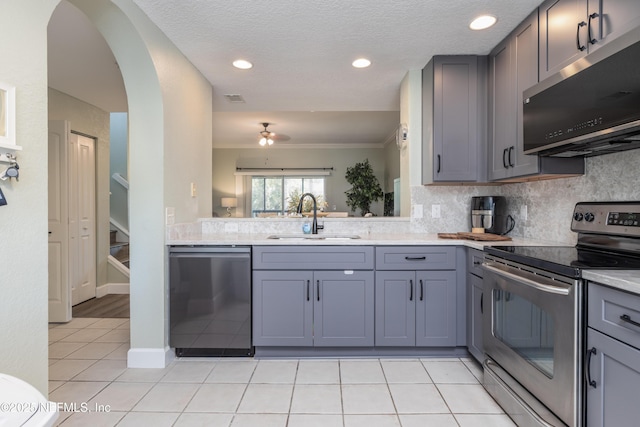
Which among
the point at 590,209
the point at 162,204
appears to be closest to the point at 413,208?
the point at 590,209

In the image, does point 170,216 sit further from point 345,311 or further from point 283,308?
point 345,311

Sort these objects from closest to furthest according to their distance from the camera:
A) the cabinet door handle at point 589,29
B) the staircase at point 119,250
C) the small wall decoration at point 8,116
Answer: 1. the small wall decoration at point 8,116
2. the cabinet door handle at point 589,29
3. the staircase at point 119,250

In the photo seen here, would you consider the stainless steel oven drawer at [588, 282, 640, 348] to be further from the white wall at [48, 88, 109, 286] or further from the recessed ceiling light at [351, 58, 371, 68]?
the white wall at [48, 88, 109, 286]

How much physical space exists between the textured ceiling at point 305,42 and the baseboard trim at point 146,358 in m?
2.20

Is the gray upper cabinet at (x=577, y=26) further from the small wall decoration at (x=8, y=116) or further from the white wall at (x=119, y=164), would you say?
the white wall at (x=119, y=164)

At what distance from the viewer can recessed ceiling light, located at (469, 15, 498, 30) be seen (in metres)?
2.21

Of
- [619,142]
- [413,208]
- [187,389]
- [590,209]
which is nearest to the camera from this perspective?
[619,142]

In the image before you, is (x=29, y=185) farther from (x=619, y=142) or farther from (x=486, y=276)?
(x=619, y=142)

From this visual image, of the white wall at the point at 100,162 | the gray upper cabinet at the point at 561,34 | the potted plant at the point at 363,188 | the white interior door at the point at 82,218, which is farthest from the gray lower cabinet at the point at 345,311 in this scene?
the potted plant at the point at 363,188

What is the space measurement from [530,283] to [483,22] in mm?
1707

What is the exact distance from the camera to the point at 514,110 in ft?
7.64

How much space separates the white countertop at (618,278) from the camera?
3.62 feet

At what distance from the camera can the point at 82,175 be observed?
409 cm

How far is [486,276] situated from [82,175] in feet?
14.4
